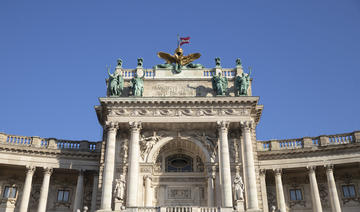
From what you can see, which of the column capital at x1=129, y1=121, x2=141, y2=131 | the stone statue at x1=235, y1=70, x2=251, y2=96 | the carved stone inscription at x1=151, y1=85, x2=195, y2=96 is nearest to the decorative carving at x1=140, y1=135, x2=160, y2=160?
the column capital at x1=129, y1=121, x2=141, y2=131

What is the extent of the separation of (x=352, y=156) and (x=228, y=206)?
1376 cm

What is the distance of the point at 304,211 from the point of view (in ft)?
127

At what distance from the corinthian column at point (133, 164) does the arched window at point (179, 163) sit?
481 cm

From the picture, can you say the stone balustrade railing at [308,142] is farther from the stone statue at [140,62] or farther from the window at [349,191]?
the stone statue at [140,62]

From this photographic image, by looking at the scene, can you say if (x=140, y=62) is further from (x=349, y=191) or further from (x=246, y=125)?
(x=349, y=191)

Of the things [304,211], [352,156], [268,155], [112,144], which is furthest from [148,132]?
[352,156]

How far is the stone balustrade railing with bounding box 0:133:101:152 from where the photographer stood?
38531mm

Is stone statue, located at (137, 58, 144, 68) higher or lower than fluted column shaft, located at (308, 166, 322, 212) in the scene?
higher

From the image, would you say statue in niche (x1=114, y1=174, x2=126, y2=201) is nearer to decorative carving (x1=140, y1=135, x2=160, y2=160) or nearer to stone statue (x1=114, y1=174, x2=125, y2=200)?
stone statue (x1=114, y1=174, x2=125, y2=200)

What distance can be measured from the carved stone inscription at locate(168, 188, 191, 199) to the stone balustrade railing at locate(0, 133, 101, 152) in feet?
28.9

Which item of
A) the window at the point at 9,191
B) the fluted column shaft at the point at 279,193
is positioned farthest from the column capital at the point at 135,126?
the fluted column shaft at the point at 279,193

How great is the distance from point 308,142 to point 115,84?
775 inches

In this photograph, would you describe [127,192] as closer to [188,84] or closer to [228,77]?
[188,84]

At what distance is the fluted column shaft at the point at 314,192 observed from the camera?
3675 cm
